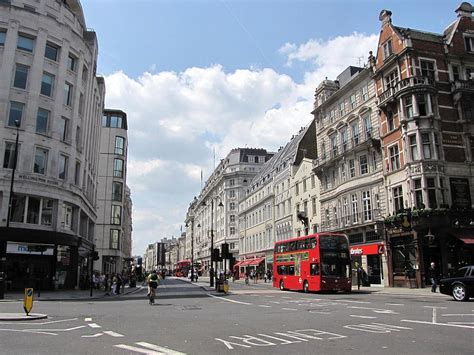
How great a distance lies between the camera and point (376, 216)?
38.4 metres

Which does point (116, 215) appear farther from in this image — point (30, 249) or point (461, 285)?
point (461, 285)

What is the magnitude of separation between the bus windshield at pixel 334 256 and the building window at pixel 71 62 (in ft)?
89.6

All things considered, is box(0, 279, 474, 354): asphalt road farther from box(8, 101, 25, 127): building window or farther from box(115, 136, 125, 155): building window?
box(115, 136, 125, 155): building window

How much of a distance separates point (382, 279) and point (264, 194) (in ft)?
129

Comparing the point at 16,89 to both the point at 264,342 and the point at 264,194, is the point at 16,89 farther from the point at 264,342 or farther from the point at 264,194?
the point at 264,194

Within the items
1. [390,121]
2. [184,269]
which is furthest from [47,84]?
[184,269]

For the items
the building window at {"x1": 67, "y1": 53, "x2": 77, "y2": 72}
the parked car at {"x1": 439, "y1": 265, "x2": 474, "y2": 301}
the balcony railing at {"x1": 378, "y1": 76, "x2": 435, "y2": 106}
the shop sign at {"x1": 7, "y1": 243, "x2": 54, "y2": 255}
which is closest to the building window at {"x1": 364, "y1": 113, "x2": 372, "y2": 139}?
the balcony railing at {"x1": 378, "y1": 76, "x2": 435, "y2": 106}

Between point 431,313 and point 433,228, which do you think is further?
point 433,228

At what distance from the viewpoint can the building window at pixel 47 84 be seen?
3642 cm

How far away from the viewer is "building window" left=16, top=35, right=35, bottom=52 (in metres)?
35.8

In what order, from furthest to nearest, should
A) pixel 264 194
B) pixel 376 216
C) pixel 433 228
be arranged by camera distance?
pixel 264 194 → pixel 376 216 → pixel 433 228

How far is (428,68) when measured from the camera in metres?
36.2

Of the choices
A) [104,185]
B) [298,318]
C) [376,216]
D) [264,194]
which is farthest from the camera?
[264,194]

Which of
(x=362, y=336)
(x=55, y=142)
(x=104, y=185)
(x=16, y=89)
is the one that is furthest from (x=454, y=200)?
(x=104, y=185)
